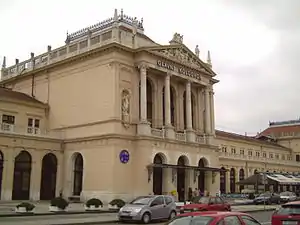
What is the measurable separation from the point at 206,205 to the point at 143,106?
18116 mm

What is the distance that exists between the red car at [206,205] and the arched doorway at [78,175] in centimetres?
1943

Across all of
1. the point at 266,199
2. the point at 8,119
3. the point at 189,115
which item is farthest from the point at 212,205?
the point at 8,119

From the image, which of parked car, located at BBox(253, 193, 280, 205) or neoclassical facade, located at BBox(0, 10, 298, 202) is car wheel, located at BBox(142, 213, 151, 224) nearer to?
neoclassical facade, located at BBox(0, 10, 298, 202)

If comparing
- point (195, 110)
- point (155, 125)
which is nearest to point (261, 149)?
point (195, 110)

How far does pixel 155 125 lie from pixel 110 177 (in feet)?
30.2

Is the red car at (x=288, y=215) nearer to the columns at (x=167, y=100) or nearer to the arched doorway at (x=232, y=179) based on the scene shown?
the columns at (x=167, y=100)

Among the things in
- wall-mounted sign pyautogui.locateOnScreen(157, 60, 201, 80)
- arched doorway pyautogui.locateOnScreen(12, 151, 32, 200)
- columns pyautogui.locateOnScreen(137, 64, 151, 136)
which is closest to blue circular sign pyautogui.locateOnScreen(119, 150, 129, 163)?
columns pyautogui.locateOnScreen(137, 64, 151, 136)

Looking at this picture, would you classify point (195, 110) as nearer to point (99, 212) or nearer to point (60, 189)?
point (60, 189)

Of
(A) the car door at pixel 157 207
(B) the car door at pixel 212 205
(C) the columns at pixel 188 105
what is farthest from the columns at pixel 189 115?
(A) the car door at pixel 157 207

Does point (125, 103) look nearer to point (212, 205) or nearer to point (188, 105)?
point (188, 105)

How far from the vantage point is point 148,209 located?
24641 millimetres

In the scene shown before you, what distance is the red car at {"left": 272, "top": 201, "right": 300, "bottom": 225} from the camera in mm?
14344

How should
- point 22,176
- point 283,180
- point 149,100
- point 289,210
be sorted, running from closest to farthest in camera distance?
point 289,210
point 22,176
point 149,100
point 283,180

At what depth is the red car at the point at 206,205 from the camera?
27047 millimetres
